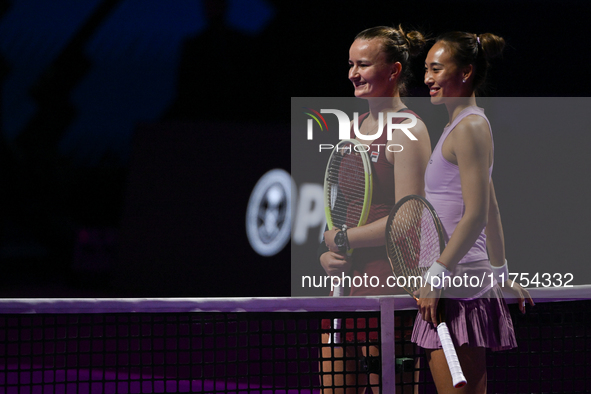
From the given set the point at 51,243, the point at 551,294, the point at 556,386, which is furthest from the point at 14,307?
the point at 51,243

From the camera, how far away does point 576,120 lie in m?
3.83

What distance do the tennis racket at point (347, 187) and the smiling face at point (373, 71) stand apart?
157 mm

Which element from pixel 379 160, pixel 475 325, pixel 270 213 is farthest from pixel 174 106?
pixel 475 325

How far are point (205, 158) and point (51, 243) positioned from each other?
11.5 feet

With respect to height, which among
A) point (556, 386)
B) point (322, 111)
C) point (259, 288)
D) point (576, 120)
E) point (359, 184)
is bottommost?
point (556, 386)

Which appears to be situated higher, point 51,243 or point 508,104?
point 508,104

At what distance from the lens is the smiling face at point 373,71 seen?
5.24 ft

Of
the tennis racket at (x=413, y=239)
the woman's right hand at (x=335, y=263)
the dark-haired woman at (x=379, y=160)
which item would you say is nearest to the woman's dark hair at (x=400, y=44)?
the dark-haired woman at (x=379, y=160)

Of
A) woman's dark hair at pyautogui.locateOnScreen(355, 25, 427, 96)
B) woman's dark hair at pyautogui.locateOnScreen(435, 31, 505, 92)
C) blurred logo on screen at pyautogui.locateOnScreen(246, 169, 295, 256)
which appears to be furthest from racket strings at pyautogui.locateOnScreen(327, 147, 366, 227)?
blurred logo on screen at pyautogui.locateOnScreen(246, 169, 295, 256)

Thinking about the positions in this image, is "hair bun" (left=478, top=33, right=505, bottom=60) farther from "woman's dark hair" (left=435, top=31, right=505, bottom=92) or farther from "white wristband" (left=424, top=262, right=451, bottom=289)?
"white wristband" (left=424, top=262, right=451, bottom=289)

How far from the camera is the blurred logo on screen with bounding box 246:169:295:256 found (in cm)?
525

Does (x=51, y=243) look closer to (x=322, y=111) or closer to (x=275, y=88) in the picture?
(x=275, y=88)

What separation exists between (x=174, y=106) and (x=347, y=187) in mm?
4676

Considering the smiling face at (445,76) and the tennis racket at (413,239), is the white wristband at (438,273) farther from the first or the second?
the smiling face at (445,76)
